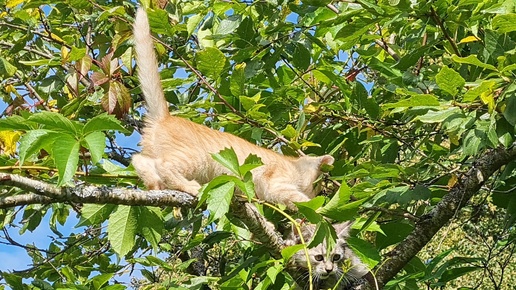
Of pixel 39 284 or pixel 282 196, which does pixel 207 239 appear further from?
pixel 282 196

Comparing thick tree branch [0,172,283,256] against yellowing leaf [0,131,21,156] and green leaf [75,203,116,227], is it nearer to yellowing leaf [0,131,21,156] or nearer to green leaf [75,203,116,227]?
→ green leaf [75,203,116,227]

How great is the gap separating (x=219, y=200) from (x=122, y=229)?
0.81 metres

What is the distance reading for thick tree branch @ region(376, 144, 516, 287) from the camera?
296cm

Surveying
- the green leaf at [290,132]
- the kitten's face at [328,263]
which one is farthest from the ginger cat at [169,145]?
the green leaf at [290,132]

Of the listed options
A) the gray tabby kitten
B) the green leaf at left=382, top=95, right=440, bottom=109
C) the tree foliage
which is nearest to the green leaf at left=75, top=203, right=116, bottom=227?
the tree foliage

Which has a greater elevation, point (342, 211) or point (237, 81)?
point (237, 81)

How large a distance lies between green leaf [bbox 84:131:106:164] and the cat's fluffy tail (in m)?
1.75

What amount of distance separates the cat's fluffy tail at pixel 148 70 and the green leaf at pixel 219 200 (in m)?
1.84

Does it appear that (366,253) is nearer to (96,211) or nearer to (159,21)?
(96,211)

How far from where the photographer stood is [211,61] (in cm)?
299

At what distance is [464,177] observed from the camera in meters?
3.25

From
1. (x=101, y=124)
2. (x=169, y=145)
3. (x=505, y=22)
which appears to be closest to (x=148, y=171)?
(x=169, y=145)

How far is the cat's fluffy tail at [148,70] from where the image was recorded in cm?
360

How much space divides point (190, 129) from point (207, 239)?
99 cm
